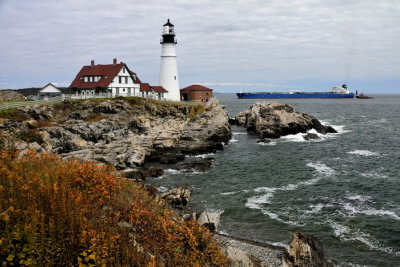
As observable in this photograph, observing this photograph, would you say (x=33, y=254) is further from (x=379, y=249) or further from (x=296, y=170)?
(x=296, y=170)

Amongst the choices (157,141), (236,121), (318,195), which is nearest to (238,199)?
(318,195)

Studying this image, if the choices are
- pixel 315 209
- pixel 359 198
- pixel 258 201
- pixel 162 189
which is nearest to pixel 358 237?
pixel 315 209

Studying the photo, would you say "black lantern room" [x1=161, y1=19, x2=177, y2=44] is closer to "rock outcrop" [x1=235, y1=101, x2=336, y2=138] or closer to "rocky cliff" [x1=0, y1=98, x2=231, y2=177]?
"rocky cliff" [x1=0, y1=98, x2=231, y2=177]

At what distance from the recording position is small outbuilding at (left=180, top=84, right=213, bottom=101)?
93812 millimetres

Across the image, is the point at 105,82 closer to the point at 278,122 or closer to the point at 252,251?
the point at 278,122

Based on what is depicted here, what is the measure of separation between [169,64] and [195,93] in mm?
18331

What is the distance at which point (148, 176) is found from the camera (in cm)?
3428

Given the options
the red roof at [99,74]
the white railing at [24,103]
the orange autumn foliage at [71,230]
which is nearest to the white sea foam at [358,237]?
the orange autumn foliage at [71,230]

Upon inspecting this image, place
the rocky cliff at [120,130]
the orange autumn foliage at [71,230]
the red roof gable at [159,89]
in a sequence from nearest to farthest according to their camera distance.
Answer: the orange autumn foliage at [71,230] → the rocky cliff at [120,130] → the red roof gable at [159,89]

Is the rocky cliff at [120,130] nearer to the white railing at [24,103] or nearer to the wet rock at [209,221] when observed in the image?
the white railing at [24,103]

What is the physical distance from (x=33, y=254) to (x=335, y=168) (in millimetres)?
36414

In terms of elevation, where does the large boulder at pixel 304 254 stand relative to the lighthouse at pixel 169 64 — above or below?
below

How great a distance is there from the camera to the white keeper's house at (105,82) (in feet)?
215

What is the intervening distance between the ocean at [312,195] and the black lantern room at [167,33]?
36.9m
